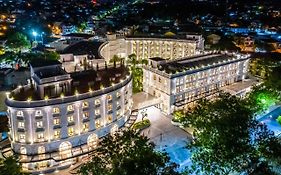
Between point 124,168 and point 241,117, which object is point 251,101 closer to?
point 241,117

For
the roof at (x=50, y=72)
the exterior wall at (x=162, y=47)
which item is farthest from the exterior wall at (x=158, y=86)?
the exterior wall at (x=162, y=47)

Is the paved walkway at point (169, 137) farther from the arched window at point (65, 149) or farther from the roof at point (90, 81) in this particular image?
the arched window at point (65, 149)

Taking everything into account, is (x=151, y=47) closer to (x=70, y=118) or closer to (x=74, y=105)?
(x=74, y=105)

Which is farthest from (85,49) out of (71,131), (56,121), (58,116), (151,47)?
(56,121)

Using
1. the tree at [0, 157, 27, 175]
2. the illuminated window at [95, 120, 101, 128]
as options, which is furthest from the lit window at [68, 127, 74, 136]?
the tree at [0, 157, 27, 175]

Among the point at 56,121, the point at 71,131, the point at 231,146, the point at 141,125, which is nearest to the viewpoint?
the point at 231,146

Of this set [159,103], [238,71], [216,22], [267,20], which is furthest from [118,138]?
[267,20]
